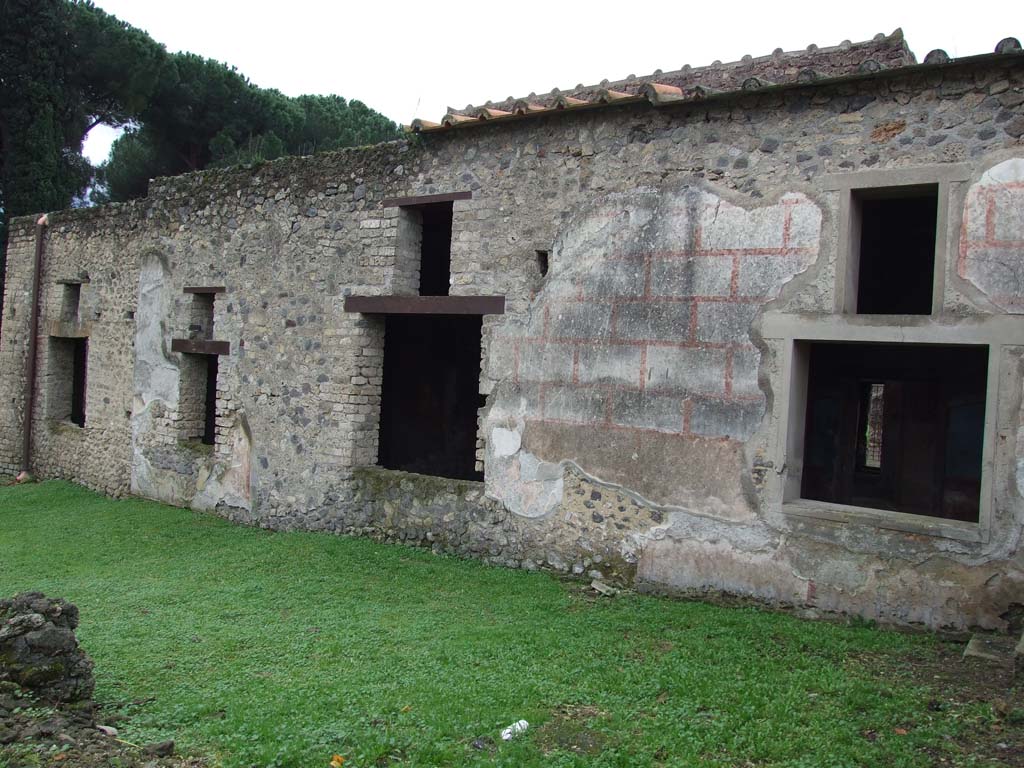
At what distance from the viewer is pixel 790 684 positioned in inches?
179

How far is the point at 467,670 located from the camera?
4.90 metres

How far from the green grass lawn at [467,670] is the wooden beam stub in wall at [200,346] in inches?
116

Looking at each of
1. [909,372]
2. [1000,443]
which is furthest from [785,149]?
[909,372]

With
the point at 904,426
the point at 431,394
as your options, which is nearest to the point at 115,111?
the point at 431,394

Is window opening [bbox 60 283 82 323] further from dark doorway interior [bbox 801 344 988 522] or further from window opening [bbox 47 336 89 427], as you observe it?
dark doorway interior [bbox 801 344 988 522]

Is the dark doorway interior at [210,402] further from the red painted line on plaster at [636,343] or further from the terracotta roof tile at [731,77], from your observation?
the red painted line on plaster at [636,343]

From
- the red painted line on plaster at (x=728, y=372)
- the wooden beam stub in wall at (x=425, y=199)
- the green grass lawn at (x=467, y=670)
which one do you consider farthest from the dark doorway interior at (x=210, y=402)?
the red painted line on plaster at (x=728, y=372)

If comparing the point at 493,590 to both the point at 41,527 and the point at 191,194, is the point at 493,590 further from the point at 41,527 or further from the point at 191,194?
the point at 191,194

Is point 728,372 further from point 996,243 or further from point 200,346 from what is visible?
point 200,346

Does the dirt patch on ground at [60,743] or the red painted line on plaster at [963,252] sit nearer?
the dirt patch on ground at [60,743]

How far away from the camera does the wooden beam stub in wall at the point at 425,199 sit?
26.2 feet

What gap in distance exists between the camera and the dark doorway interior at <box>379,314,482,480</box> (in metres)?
10.9

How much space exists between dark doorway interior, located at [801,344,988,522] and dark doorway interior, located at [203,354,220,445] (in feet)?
24.1

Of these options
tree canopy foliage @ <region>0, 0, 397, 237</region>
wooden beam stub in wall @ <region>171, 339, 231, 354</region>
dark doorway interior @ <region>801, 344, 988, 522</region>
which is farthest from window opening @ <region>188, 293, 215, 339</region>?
tree canopy foliage @ <region>0, 0, 397, 237</region>
